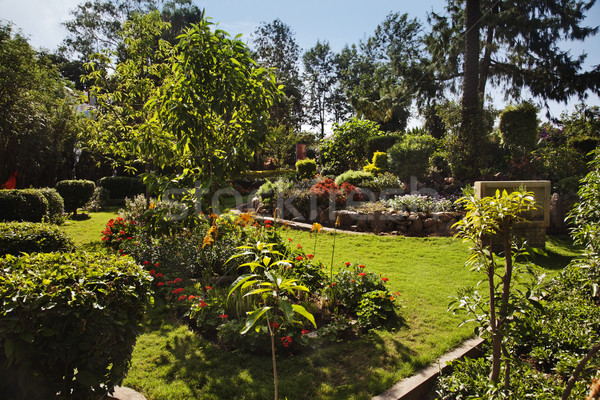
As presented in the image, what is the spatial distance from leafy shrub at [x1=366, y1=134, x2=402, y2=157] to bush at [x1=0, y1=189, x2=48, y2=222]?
11.0m

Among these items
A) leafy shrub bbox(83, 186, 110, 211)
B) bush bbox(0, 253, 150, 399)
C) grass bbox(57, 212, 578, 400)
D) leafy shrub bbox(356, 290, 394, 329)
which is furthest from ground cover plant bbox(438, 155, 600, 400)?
leafy shrub bbox(83, 186, 110, 211)

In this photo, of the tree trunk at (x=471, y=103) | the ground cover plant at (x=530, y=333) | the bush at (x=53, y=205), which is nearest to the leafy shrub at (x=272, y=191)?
the bush at (x=53, y=205)

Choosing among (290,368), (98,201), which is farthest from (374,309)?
(98,201)

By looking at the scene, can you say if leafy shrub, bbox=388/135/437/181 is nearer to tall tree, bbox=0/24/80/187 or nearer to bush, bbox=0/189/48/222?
bush, bbox=0/189/48/222

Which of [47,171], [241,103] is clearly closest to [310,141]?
[47,171]

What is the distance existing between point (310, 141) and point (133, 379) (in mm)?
24899

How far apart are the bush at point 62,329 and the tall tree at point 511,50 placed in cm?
1113

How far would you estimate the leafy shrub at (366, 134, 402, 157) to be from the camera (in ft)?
46.4

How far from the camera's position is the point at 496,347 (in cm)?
214

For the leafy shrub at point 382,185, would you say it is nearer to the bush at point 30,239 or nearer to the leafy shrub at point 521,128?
the leafy shrub at point 521,128

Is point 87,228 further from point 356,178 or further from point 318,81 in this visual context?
point 318,81

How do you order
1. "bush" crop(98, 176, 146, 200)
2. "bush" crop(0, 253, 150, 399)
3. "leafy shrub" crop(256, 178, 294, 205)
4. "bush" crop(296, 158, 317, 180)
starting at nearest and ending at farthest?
1. "bush" crop(0, 253, 150, 399)
2. "leafy shrub" crop(256, 178, 294, 205)
3. "bush" crop(296, 158, 317, 180)
4. "bush" crop(98, 176, 146, 200)

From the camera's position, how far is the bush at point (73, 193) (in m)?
10.5

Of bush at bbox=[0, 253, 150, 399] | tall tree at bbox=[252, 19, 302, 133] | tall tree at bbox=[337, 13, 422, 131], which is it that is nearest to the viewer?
bush at bbox=[0, 253, 150, 399]
